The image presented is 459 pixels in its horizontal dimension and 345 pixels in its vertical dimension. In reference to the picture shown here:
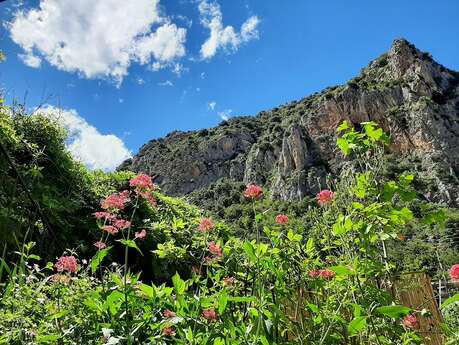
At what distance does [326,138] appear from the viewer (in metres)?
70.3

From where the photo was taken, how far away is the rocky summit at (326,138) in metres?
61.0

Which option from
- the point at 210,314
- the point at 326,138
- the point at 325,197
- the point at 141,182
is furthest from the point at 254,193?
the point at 326,138

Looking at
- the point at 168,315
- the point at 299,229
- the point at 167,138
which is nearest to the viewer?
the point at 168,315

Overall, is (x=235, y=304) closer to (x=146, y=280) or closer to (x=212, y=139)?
(x=146, y=280)

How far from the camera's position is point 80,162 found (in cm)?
502

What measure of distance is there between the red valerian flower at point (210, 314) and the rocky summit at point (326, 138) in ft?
172

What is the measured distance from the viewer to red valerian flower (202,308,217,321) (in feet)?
5.23

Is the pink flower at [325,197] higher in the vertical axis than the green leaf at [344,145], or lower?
lower

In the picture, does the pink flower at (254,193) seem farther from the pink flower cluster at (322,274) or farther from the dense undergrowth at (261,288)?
the pink flower cluster at (322,274)

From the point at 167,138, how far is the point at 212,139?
14639mm

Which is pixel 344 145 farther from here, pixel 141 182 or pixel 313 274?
pixel 141 182

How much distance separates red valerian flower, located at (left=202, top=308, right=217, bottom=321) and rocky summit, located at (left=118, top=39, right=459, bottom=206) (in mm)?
52317

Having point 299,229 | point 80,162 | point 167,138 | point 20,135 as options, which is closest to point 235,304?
point 299,229

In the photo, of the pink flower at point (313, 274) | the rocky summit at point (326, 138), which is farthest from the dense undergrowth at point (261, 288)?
the rocky summit at point (326, 138)
